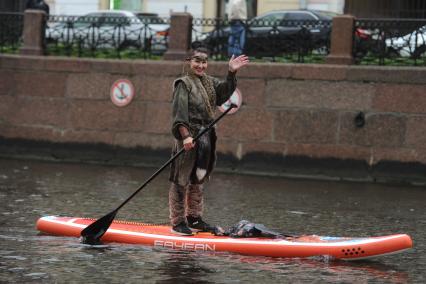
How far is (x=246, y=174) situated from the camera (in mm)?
16781

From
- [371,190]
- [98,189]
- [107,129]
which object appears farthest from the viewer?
[107,129]

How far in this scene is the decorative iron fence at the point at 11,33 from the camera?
19.3 meters

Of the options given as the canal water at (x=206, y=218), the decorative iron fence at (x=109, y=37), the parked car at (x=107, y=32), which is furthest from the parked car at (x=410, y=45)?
the parked car at (x=107, y=32)

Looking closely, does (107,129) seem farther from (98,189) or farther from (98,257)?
(98,257)

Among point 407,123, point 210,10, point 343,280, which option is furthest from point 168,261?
point 210,10

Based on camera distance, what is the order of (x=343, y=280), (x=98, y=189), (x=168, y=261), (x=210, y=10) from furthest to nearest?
(x=210, y=10), (x=98, y=189), (x=168, y=261), (x=343, y=280)

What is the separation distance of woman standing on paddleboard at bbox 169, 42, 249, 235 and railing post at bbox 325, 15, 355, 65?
740cm

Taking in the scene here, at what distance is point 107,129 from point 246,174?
2740mm

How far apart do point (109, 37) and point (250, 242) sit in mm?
10355

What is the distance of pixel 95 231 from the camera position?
365 inches

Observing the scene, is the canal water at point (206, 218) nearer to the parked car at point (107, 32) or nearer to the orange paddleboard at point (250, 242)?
the orange paddleboard at point (250, 242)

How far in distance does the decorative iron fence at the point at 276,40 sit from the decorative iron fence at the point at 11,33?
363 cm

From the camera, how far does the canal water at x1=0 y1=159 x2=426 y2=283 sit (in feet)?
26.1

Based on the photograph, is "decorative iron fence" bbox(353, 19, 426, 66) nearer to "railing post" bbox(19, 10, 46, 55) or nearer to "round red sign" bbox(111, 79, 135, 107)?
"round red sign" bbox(111, 79, 135, 107)
